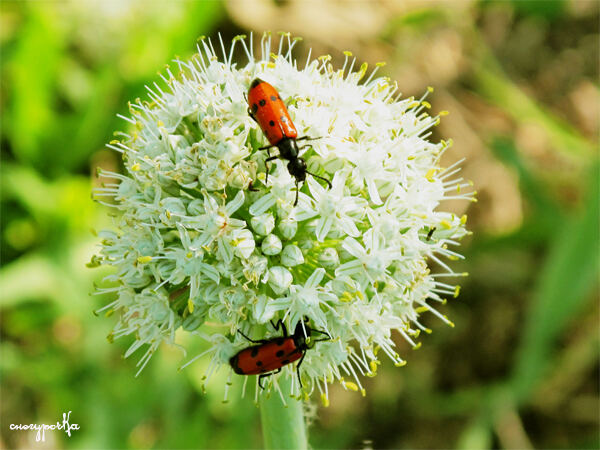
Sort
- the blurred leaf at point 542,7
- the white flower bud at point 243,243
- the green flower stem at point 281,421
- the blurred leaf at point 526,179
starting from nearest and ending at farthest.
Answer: the white flower bud at point 243,243
the green flower stem at point 281,421
the blurred leaf at point 526,179
the blurred leaf at point 542,7

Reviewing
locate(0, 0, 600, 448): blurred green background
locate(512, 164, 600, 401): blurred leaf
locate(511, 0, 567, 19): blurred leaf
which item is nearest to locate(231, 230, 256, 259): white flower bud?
locate(0, 0, 600, 448): blurred green background

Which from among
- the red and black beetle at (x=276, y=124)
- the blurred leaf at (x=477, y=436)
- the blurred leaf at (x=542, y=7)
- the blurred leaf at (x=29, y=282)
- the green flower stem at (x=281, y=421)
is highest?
the blurred leaf at (x=542, y=7)

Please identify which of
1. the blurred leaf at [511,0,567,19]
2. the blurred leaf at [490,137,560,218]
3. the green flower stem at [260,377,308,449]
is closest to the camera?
the green flower stem at [260,377,308,449]

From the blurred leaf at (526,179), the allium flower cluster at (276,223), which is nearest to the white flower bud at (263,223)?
the allium flower cluster at (276,223)

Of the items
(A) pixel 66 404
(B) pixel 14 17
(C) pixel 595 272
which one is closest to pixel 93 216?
(A) pixel 66 404

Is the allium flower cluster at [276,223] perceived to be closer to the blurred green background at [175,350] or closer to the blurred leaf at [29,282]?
the blurred green background at [175,350]

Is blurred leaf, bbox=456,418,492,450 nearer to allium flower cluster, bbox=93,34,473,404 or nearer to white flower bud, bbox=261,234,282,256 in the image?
allium flower cluster, bbox=93,34,473,404
